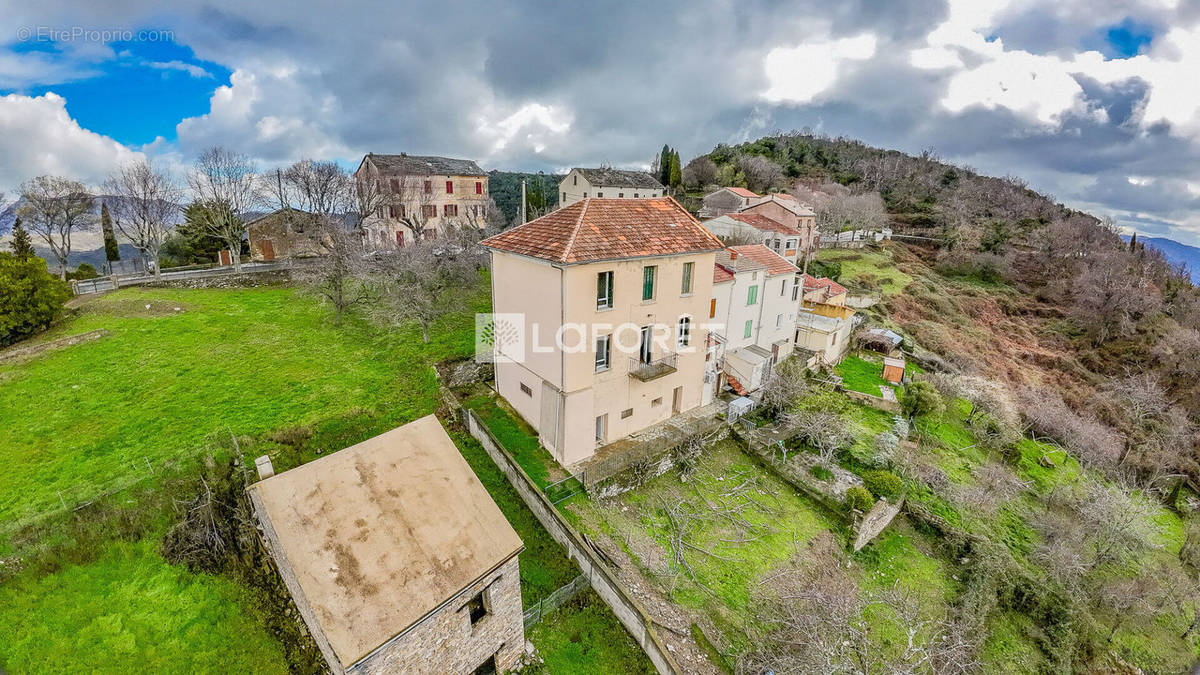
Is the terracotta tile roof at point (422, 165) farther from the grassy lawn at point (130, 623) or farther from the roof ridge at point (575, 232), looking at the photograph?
the grassy lawn at point (130, 623)

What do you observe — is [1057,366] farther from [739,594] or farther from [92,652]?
[92,652]

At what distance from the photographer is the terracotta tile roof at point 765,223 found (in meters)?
44.7

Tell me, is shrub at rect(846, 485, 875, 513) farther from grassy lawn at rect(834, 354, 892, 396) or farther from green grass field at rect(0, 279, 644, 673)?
grassy lawn at rect(834, 354, 892, 396)

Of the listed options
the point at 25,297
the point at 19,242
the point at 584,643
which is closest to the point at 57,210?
the point at 19,242

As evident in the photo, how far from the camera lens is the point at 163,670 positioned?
9.97 metres

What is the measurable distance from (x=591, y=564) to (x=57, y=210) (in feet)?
150

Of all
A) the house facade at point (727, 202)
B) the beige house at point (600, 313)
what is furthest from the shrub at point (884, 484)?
the house facade at point (727, 202)

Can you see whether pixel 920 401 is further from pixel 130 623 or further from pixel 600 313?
pixel 130 623

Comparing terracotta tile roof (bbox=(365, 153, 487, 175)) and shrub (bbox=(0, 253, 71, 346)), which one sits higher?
terracotta tile roof (bbox=(365, 153, 487, 175))

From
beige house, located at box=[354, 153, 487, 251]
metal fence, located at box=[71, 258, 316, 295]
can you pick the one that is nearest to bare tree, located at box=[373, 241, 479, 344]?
beige house, located at box=[354, 153, 487, 251]

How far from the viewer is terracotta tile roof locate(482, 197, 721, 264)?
15789 millimetres

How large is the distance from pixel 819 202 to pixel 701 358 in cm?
5384

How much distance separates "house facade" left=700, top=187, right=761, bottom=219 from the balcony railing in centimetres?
4544

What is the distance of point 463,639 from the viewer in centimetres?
985
